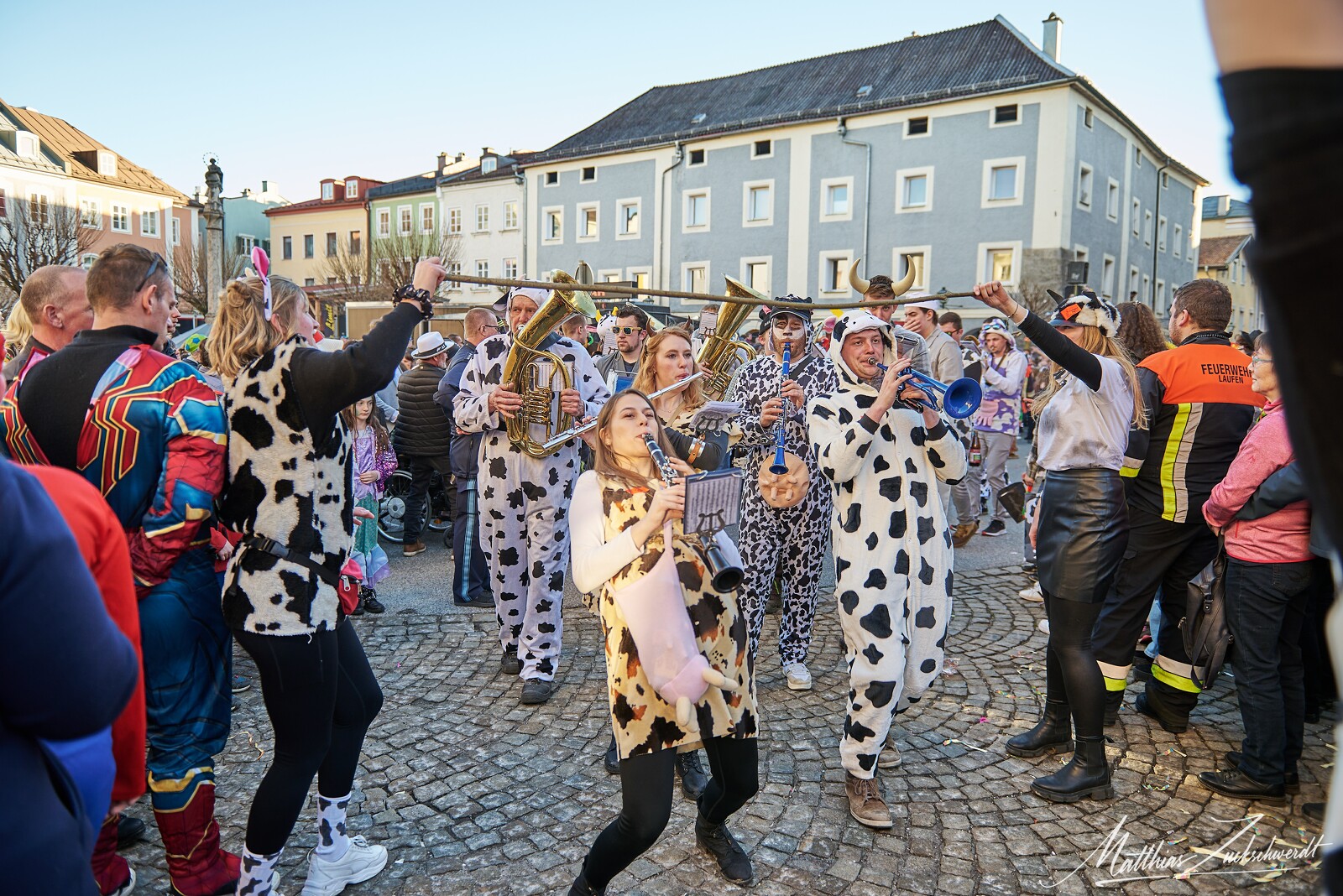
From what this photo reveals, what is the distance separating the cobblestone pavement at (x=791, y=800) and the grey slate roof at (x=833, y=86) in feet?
98.0

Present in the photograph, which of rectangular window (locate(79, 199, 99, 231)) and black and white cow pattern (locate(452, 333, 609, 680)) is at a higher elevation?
rectangular window (locate(79, 199, 99, 231))

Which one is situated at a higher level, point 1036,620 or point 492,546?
point 492,546

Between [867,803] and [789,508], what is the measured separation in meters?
2.01

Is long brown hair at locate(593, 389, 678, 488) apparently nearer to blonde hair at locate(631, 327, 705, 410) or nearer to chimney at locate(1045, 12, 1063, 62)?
blonde hair at locate(631, 327, 705, 410)

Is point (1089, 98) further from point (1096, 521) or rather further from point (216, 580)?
point (216, 580)

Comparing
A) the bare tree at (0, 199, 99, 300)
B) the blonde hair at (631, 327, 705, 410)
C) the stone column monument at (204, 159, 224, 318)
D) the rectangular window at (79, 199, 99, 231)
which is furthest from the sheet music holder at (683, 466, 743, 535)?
the rectangular window at (79, 199, 99, 231)

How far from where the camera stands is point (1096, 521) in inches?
147

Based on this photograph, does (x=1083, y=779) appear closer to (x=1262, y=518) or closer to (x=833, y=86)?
(x=1262, y=518)

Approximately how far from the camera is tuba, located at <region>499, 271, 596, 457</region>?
4871mm

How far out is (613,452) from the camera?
3.14 metres

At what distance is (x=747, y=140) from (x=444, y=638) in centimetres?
3286

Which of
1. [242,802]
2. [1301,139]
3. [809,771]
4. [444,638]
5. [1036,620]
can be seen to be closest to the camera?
[1301,139]

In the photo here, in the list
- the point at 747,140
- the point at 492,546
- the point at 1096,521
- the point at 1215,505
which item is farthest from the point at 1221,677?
the point at 747,140

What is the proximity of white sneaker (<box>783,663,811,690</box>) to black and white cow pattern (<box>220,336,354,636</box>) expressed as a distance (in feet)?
9.63
